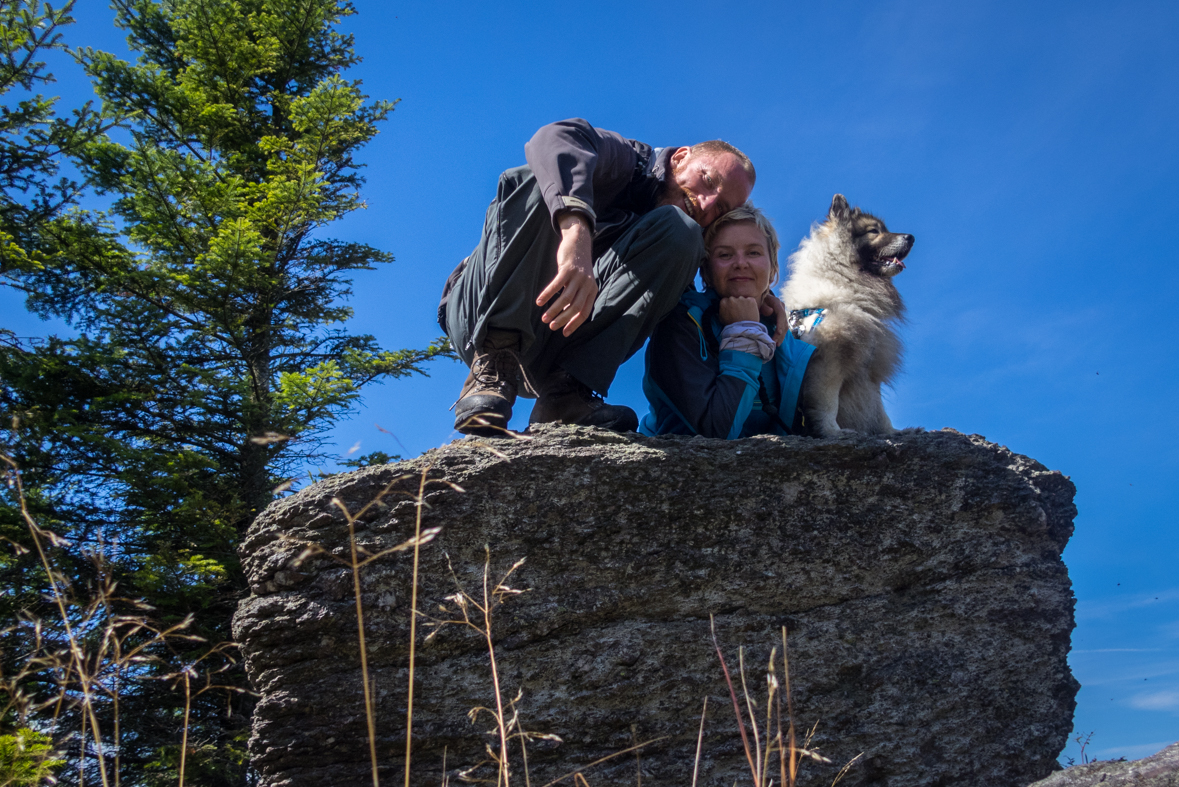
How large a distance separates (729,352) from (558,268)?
2.92 ft

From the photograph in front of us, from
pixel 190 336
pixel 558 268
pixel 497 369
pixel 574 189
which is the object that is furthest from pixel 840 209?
pixel 190 336

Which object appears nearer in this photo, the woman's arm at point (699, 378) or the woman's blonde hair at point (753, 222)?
the woman's arm at point (699, 378)

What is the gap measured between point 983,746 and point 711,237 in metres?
2.39

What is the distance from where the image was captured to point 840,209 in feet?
16.6

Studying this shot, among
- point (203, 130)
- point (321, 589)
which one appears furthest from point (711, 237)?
point (203, 130)

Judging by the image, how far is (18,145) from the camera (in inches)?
344

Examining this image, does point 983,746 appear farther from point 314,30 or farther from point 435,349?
point 314,30

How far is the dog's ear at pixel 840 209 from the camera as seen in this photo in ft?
16.5

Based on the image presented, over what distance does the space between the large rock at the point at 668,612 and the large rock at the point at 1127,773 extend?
2.04ft

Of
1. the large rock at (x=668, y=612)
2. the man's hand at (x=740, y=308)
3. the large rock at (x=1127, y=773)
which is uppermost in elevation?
the man's hand at (x=740, y=308)

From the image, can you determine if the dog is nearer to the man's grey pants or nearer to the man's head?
the man's head

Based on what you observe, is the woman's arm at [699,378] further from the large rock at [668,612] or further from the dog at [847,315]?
the dog at [847,315]

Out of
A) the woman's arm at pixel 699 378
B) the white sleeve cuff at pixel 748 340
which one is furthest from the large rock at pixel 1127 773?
the white sleeve cuff at pixel 748 340

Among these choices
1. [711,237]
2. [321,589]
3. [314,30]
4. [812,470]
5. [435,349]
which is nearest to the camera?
[321,589]
